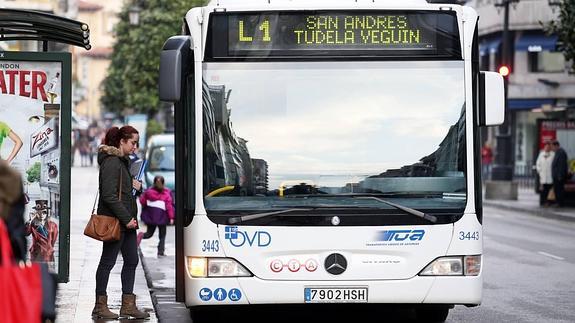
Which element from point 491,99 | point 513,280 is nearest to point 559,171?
point 513,280

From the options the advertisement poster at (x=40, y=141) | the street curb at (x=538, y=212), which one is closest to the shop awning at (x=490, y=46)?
the street curb at (x=538, y=212)

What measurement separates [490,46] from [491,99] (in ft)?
166

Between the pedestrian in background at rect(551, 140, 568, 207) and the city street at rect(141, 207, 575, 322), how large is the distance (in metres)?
5.67

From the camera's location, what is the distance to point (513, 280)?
1619 cm

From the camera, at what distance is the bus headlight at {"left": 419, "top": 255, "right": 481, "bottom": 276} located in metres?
10.4

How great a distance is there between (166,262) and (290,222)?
27.9 feet

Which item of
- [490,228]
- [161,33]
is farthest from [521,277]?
[161,33]

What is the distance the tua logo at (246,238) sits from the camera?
33.8ft

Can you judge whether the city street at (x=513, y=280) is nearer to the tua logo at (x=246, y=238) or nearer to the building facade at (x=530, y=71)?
the tua logo at (x=246, y=238)

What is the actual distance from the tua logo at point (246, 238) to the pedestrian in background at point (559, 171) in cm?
2332

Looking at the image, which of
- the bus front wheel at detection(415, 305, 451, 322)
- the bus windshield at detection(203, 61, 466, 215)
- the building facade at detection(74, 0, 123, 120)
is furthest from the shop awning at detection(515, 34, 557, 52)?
the building facade at detection(74, 0, 123, 120)

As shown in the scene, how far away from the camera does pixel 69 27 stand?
1212 centimetres

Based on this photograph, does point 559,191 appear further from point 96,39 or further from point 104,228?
point 96,39

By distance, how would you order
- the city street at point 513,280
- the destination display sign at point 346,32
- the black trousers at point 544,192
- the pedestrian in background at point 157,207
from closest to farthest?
1. the destination display sign at point 346,32
2. the city street at point 513,280
3. the pedestrian in background at point 157,207
4. the black trousers at point 544,192
